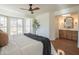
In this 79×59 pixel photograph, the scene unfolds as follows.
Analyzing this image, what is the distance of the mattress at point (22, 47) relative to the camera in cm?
162

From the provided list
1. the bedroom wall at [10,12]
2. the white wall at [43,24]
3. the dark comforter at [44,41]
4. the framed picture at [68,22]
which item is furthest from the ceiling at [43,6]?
the dark comforter at [44,41]

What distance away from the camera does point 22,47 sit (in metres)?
1.70

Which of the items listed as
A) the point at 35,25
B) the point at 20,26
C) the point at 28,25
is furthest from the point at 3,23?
the point at 35,25

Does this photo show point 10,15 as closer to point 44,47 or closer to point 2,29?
point 2,29

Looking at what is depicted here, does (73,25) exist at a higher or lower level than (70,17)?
lower

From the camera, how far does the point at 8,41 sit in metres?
1.67

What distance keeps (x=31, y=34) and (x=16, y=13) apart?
441 millimetres

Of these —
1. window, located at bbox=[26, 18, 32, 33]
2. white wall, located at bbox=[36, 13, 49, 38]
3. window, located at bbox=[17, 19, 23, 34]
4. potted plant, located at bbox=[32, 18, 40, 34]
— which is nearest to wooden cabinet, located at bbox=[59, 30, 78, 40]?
white wall, located at bbox=[36, 13, 49, 38]

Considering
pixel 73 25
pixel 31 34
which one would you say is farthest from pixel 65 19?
pixel 31 34

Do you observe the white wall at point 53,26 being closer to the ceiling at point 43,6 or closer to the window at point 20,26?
the ceiling at point 43,6

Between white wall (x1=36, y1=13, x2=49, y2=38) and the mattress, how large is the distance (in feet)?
0.65

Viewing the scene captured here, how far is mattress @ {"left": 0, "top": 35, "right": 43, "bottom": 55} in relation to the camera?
1622 millimetres

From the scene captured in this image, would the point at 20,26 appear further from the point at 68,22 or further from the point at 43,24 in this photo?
the point at 68,22

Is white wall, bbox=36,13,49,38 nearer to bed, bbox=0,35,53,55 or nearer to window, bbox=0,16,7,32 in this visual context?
bed, bbox=0,35,53,55
